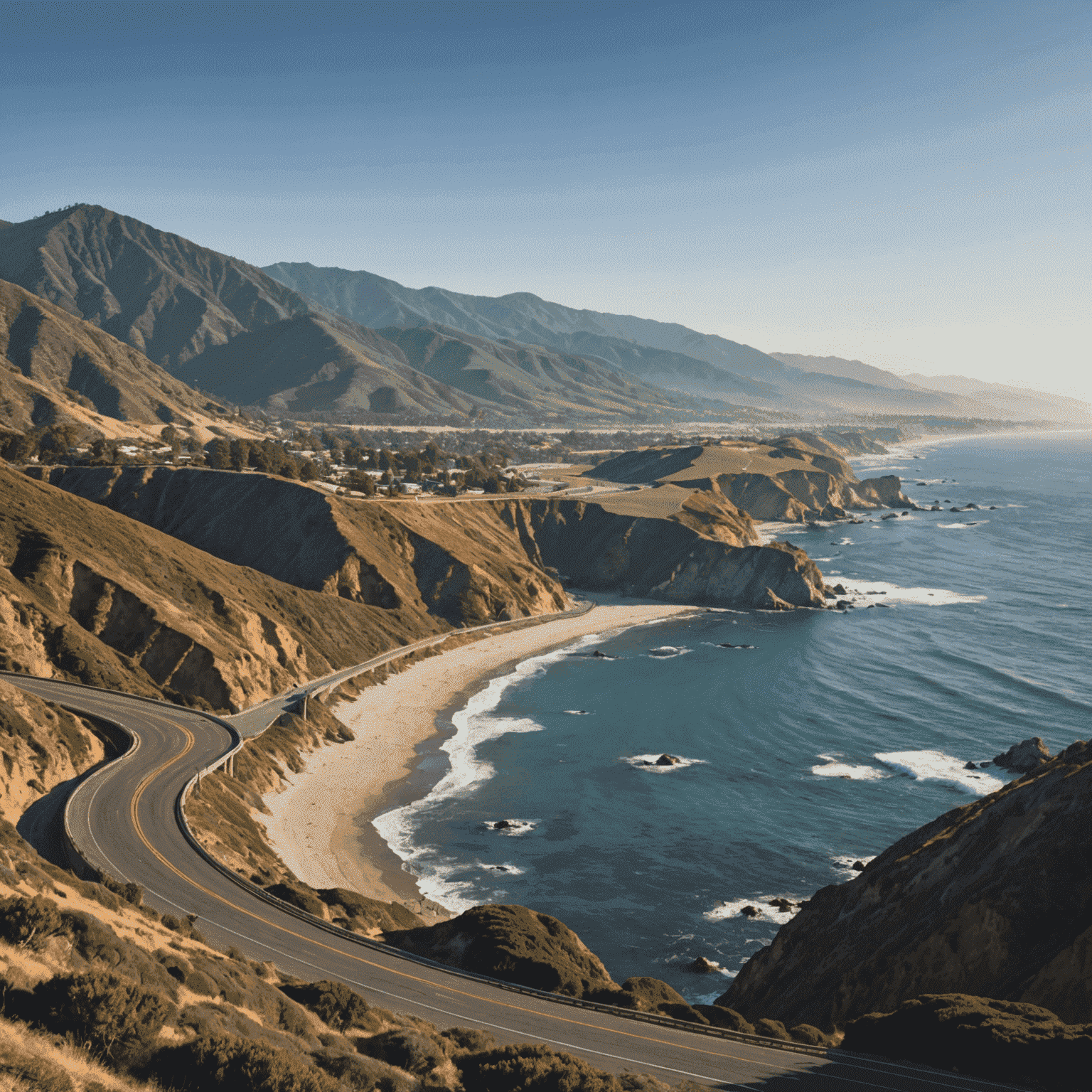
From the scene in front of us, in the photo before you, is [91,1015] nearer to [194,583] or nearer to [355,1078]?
[355,1078]

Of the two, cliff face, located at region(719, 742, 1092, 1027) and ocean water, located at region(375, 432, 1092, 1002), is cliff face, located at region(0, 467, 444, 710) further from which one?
cliff face, located at region(719, 742, 1092, 1027)

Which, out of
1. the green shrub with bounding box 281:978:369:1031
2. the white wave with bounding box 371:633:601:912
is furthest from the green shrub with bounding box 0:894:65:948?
the white wave with bounding box 371:633:601:912

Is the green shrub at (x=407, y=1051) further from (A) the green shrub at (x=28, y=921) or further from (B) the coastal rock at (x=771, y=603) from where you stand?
(B) the coastal rock at (x=771, y=603)

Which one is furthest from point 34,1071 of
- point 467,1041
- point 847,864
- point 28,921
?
point 847,864

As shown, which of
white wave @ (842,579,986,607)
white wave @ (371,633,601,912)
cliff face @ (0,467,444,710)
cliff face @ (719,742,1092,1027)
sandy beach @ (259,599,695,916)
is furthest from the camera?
white wave @ (842,579,986,607)

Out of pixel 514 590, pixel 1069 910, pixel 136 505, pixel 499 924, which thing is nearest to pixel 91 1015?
pixel 499 924

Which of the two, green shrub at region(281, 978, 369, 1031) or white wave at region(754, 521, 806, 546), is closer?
green shrub at region(281, 978, 369, 1031)
